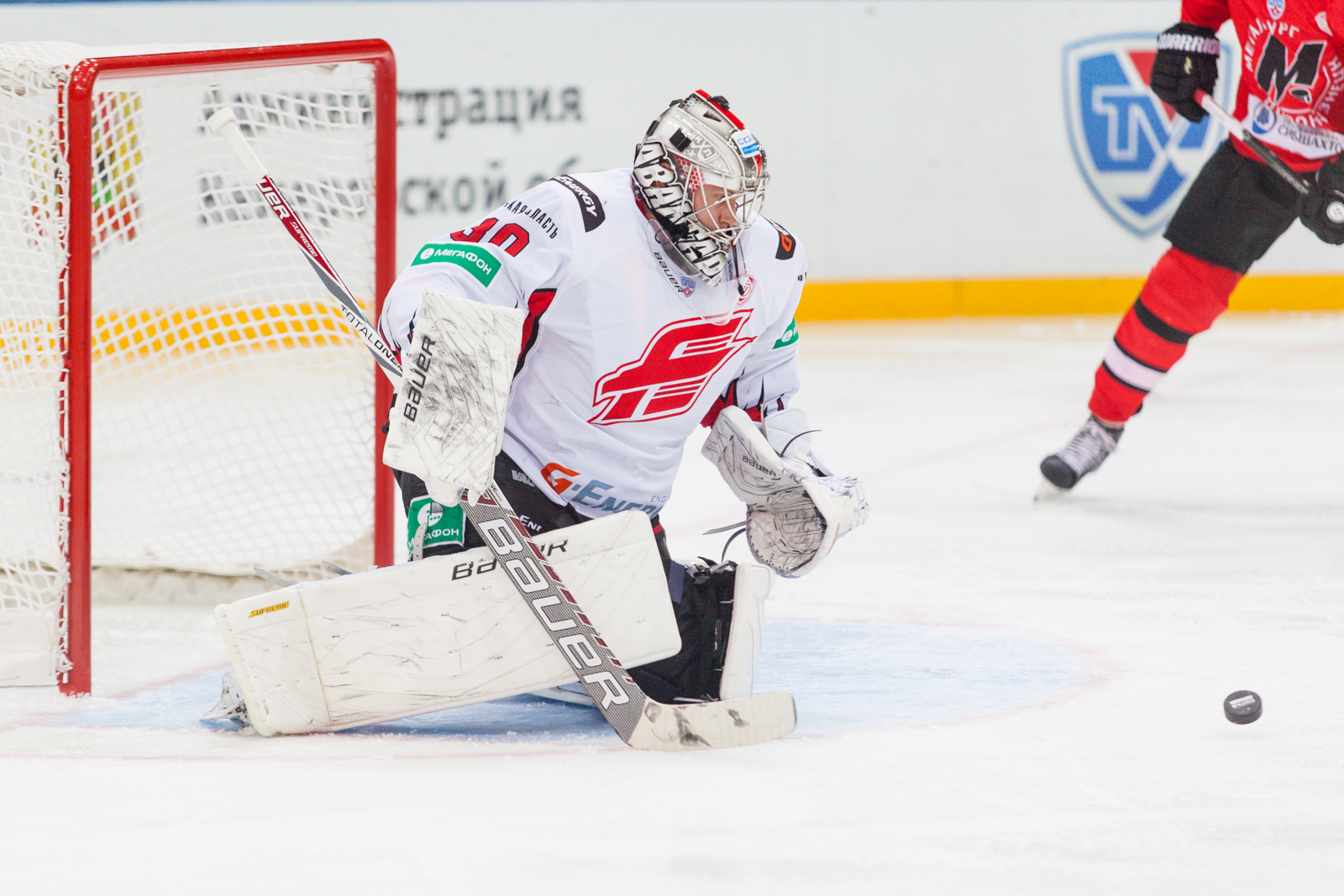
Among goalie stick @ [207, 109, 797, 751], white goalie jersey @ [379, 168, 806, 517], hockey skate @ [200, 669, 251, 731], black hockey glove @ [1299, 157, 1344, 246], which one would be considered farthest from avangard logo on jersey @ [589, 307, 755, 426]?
black hockey glove @ [1299, 157, 1344, 246]

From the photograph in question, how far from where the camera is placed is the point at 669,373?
82.0 inches

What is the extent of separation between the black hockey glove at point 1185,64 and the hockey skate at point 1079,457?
2.43 feet

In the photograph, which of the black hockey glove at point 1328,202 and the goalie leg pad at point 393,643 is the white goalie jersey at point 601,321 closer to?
the goalie leg pad at point 393,643

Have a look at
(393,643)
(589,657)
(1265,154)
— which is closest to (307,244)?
(393,643)

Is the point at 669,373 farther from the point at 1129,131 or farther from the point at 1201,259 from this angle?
the point at 1129,131

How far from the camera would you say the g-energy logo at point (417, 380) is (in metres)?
1.79

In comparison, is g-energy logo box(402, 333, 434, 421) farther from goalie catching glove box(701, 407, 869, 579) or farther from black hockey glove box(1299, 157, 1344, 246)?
black hockey glove box(1299, 157, 1344, 246)

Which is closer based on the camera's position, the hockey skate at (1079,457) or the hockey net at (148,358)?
the hockey net at (148,358)

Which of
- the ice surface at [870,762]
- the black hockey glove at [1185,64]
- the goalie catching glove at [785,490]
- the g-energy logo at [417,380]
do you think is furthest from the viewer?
the black hockey glove at [1185,64]

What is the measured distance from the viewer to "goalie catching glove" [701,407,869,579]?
2.16m

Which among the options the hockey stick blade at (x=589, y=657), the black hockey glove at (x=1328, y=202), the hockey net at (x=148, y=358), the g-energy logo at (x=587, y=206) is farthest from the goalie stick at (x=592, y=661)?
the black hockey glove at (x=1328, y=202)

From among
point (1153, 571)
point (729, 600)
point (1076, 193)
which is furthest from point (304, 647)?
point (1076, 193)

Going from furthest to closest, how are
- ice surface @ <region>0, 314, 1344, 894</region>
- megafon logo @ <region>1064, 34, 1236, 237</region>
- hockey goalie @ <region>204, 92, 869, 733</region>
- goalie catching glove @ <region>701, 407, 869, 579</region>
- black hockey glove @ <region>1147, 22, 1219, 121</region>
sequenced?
megafon logo @ <region>1064, 34, 1236, 237</region> < black hockey glove @ <region>1147, 22, 1219, 121</region> < goalie catching glove @ <region>701, 407, 869, 579</region> < hockey goalie @ <region>204, 92, 869, 733</region> < ice surface @ <region>0, 314, 1344, 894</region>

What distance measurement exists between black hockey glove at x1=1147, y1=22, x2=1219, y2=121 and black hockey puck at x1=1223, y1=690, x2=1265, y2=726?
1.93 meters
